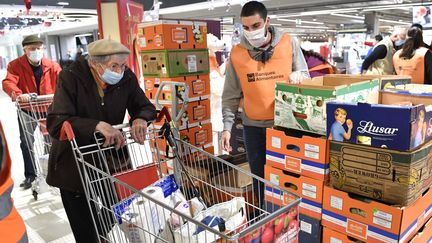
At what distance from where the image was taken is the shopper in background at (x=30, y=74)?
Result: 3.87 meters

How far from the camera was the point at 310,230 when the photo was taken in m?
2.16

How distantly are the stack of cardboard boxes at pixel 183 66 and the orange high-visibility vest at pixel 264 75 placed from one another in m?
1.72

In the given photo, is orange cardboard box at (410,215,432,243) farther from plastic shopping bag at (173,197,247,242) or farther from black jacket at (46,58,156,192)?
black jacket at (46,58,156,192)

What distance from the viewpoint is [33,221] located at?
11.0 ft

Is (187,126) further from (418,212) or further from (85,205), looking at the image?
(418,212)

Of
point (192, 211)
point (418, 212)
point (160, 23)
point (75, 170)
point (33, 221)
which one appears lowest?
point (33, 221)

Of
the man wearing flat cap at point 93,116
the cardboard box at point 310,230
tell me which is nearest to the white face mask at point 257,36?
the man wearing flat cap at point 93,116

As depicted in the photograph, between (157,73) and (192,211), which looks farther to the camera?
(157,73)

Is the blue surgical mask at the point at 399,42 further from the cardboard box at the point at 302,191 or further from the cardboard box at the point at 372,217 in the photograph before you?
the cardboard box at the point at 302,191

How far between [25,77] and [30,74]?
64mm

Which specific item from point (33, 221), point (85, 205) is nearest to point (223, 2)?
point (33, 221)

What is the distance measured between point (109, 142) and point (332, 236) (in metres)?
1.39

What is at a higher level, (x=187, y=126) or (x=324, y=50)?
(x=324, y=50)

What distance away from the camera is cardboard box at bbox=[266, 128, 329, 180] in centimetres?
201
